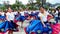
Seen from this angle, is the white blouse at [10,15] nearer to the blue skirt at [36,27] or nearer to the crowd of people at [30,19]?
the crowd of people at [30,19]

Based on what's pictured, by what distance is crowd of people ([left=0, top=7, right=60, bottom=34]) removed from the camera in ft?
11.4

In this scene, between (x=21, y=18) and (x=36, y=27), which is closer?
(x=36, y=27)

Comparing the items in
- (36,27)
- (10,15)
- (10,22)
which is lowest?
(36,27)

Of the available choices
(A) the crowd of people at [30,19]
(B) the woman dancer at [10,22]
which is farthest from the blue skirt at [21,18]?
(B) the woman dancer at [10,22]

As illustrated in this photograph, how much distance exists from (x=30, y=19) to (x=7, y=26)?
0.46 m

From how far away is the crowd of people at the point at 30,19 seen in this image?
3.48 metres

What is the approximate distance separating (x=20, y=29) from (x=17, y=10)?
376 millimetres

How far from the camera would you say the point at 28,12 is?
140 inches

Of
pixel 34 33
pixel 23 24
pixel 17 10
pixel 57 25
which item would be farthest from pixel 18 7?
pixel 57 25

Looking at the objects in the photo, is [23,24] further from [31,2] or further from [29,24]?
[31,2]

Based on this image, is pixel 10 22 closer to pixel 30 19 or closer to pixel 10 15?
pixel 10 15

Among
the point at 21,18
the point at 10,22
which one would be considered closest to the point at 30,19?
the point at 21,18

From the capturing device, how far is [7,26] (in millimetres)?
3500

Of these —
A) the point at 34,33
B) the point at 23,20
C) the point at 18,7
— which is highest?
the point at 18,7
